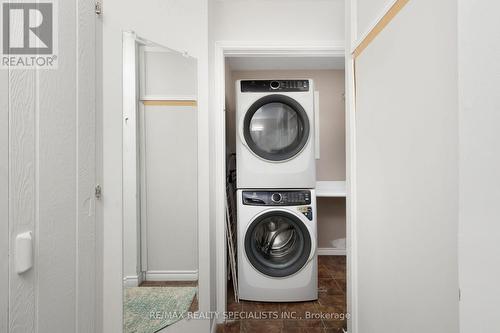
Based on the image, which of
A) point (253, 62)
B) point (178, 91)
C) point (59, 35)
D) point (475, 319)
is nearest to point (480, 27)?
point (475, 319)

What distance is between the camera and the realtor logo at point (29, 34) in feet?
2.67

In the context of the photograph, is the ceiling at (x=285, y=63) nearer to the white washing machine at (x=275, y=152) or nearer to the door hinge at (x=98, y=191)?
the white washing machine at (x=275, y=152)

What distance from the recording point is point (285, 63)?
3.03 metres

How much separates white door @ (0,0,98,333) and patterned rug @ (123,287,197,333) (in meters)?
0.17

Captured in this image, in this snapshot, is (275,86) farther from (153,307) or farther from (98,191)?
(153,307)

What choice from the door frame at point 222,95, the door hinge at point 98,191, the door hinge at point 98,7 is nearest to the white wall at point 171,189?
the door hinge at point 98,191

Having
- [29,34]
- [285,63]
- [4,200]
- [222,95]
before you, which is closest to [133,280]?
[4,200]

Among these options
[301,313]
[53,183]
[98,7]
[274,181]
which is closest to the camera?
[53,183]

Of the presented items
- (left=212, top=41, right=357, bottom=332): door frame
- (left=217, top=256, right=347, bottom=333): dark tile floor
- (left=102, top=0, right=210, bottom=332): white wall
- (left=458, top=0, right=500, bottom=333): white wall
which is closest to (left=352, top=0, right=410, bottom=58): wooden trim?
(left=458, top=0, right=500, bottom=333): white wall

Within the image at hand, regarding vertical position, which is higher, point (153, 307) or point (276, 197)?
point (276, 197)

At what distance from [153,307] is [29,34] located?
1.41 m

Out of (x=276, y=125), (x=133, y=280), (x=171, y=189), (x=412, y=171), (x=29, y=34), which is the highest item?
(x=29, y=34)

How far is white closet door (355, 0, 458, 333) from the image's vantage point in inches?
25.0

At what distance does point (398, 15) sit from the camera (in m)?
0.84
